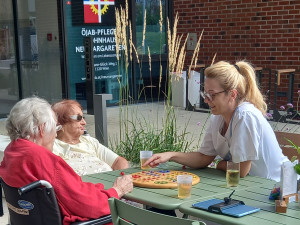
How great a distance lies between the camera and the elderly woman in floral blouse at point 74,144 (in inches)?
134

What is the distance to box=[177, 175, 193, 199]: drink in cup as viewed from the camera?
248 cm

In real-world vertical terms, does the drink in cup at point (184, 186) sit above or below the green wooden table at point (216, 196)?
above

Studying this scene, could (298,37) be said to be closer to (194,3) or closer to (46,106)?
(194,3)

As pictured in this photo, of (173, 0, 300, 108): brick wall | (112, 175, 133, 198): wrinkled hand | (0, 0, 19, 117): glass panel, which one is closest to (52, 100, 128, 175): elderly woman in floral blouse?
(112, 175, 133, 198): wrinkled hand

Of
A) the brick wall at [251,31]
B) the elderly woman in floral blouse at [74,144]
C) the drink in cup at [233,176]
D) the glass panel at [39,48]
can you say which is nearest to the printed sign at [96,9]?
the glass panel at [39,48]

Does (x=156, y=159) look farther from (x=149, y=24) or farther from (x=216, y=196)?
(x=149, y=24)

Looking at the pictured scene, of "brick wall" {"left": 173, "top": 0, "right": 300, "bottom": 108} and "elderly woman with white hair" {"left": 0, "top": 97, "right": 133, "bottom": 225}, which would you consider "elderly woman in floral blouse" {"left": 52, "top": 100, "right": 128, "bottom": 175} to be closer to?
"elderly woman with white hair" {"left": 0, "top": 97, "right": 133, "bottom": 225}

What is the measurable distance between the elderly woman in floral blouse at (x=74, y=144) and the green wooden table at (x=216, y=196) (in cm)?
38

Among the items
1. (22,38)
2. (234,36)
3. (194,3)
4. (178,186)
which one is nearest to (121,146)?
(178,186)

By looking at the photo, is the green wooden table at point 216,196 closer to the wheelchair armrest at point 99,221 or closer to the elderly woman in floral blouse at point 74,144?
the wheelchair armrest at point 99,221

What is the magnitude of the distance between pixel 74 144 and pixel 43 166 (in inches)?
43.8

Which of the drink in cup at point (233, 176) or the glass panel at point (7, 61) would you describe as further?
the glass panel at point (7, 61)

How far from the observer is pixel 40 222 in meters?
2.43

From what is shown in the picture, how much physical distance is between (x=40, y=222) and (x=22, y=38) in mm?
6747
